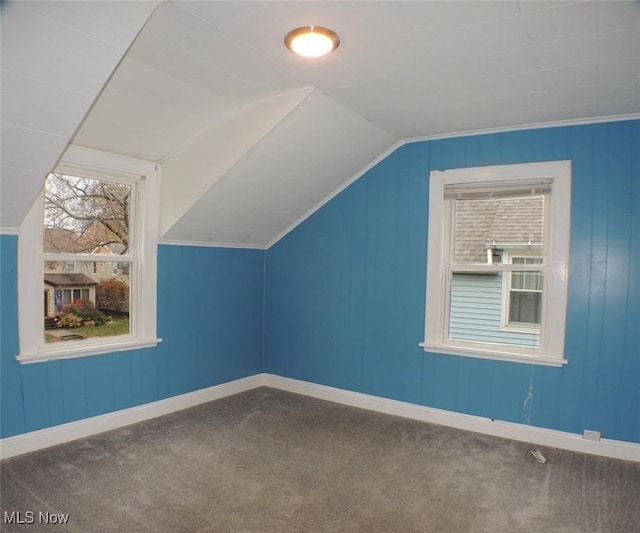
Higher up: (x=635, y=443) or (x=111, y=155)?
(x=111, y=155)

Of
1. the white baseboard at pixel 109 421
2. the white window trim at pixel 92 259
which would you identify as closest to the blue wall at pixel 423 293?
the white baseboard at pixel 109 421

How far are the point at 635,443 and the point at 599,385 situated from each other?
430 mm

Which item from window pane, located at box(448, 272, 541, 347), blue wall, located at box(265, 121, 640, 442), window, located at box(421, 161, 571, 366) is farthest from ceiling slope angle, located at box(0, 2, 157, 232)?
window pane, located at box(448, 272, 541, 347)

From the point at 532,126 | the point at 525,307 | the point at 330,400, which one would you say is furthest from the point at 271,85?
the point at 330,400

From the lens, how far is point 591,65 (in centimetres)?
226

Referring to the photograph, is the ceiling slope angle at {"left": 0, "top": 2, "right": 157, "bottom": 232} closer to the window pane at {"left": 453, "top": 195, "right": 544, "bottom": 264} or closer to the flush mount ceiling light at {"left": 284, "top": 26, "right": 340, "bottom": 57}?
the flush mount ceiling light at {"left": 284, "top": 26, "right": 340, "bottom": 57}

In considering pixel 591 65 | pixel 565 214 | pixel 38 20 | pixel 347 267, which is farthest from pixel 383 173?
pixel 38 20

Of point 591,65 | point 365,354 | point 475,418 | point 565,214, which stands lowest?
point 475,418

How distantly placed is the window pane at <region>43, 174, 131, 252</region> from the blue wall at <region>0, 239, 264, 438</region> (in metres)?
0.32

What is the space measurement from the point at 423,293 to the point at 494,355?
0.74 meters

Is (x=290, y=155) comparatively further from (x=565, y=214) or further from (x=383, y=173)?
(x=565, y=214)

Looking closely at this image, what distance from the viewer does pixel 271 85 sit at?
8.59 feet

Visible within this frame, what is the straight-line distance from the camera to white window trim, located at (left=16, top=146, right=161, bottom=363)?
274 centimetres

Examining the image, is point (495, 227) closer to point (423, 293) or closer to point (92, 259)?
point (423, 293)
